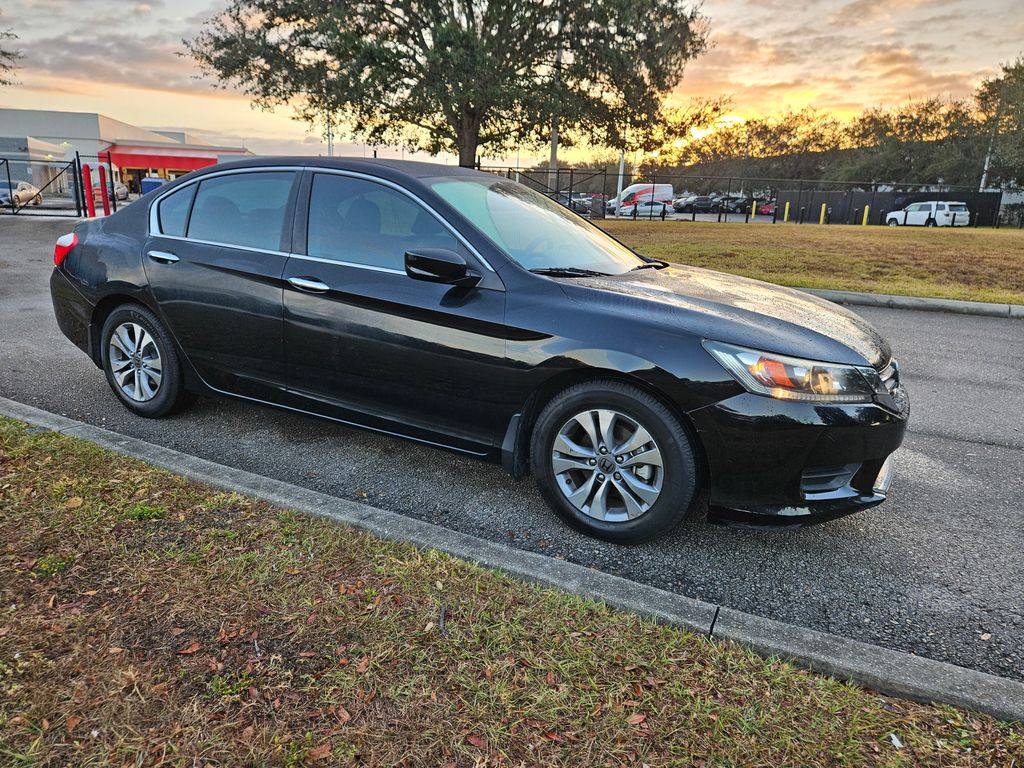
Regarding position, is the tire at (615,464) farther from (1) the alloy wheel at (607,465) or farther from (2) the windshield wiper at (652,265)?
(2) the windshield wiper at (652,265)

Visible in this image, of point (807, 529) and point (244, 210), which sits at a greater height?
point (244, 210)

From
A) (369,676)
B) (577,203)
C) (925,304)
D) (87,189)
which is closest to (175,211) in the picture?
(369,676)

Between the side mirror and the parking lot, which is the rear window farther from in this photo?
the side mirror

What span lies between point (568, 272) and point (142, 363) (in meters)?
2.76

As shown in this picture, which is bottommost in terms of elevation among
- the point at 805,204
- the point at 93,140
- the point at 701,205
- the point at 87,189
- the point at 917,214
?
the point at 87,189

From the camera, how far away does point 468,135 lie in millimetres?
20156

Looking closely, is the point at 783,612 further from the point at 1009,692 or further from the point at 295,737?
the point at 295,737

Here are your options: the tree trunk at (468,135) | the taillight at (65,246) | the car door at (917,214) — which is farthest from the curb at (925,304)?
the car door at (917,214)

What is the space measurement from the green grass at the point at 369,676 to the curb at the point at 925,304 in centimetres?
789

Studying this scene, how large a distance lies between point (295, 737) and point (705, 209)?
46.5 m

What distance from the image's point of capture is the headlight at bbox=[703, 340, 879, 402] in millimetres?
2795

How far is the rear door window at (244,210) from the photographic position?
3896mm

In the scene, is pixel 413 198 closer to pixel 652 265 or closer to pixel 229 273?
pixel 229 273

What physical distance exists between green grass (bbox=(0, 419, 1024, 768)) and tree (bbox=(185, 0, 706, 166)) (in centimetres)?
1647
